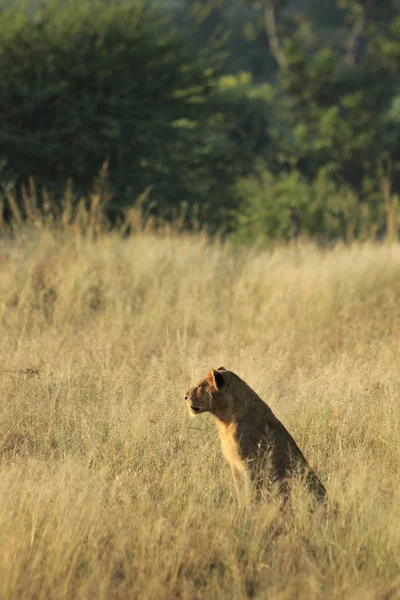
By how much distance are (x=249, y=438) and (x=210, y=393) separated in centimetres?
34

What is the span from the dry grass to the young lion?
18cm

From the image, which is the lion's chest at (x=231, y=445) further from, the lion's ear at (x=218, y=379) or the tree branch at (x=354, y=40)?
the tree branch at (x=354, y=40)

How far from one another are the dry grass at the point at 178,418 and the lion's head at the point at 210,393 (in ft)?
1.40

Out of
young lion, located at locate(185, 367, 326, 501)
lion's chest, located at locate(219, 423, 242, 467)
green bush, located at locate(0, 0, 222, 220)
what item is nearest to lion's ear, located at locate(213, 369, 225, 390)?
young lion, located at locate(185, 367, 326, 501)

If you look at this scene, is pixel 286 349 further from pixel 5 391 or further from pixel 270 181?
→ pixel 270 181

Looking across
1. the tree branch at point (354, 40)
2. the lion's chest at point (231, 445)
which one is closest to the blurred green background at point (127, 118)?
the lion's chest at point (231, 445)

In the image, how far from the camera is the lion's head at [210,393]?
475 cm

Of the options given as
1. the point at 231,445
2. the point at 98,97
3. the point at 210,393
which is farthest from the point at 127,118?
the point at 231,445

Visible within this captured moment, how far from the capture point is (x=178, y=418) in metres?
5.84

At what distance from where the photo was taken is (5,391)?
20.3 ft

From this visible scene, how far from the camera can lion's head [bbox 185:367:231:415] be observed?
475 cm

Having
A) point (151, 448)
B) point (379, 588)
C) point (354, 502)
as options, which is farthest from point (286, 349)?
point (379, 588)

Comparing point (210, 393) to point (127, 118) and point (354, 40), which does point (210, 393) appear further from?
point (354, 40)

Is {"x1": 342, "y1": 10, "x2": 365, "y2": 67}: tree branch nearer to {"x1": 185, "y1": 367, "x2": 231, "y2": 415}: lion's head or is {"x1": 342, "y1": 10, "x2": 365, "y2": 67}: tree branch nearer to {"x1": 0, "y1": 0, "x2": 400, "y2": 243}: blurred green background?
{"x1": 0, "y1": 0, "x2": 400, "y2": 243}: blurred green background
